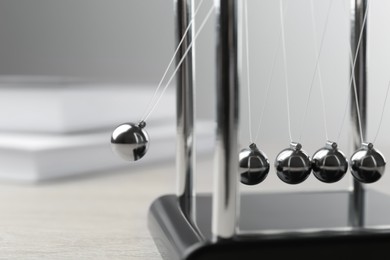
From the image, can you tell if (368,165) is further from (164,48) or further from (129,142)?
(164,48)

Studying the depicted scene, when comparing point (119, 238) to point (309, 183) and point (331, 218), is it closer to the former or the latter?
point (331, 218)

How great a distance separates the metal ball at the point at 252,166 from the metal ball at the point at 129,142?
0.09 meters

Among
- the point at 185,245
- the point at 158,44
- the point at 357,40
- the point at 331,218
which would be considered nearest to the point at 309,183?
the point at 357,40

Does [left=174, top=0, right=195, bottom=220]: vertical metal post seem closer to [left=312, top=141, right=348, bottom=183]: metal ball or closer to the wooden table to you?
the wooden table

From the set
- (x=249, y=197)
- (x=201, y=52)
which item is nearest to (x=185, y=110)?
(x=249, y=197)

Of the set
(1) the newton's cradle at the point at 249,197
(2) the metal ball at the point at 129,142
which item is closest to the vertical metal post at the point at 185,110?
(1) the newton's cradle at the point at 249,197

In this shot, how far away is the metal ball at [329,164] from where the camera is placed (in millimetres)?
677

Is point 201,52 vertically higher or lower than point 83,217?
higher

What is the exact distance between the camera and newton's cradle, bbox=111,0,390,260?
59cm

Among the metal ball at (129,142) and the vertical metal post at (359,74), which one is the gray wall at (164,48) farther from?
the metal ball at (129,142)

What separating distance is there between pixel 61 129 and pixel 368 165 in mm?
894

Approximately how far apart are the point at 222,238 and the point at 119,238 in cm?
29

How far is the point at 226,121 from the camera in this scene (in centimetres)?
58

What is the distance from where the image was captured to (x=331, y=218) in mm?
717
